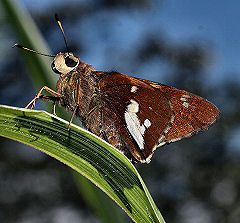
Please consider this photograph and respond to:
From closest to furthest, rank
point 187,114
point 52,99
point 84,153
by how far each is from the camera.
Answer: point 84,153 → point 52,99 → point 187,114

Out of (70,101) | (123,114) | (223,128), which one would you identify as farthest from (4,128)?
(223,128)

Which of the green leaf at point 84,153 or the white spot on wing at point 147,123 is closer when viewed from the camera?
the green leaf at point 84,153

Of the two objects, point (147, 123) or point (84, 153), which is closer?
point (84, 153)

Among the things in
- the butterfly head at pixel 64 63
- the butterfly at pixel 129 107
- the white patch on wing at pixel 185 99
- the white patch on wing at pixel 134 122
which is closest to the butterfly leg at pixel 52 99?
the butterfly at pixel 129 107

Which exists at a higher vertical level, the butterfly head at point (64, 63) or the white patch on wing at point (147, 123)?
the butterfly head at point (64, 63)

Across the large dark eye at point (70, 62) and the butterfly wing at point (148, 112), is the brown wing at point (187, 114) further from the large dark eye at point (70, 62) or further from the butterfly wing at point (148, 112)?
the large dark eye at point (70, 62)

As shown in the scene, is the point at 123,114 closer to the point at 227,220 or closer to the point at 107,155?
the point at 107,155

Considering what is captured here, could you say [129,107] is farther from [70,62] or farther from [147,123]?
[70,62]

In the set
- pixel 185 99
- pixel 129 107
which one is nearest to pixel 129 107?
pixel 129 107
